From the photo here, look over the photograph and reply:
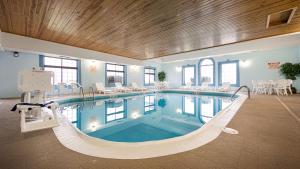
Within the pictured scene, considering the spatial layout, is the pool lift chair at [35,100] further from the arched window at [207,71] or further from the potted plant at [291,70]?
the potted plant at [291,70]

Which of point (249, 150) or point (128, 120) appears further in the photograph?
point (128, 120)

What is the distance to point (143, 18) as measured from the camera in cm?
404

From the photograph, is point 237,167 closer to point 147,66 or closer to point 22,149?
point 22,149

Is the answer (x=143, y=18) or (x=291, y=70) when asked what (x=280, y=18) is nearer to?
(x=143, y=18)

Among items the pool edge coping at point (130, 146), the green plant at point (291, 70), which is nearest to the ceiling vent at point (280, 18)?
the pool edge coping at point (130, 146)

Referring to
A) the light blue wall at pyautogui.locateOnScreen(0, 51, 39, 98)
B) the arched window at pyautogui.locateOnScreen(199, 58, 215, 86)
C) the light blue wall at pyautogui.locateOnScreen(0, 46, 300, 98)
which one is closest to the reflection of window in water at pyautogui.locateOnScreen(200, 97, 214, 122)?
the arched window at pyautogui.locateOnScreen(199, 58, 215, 86)

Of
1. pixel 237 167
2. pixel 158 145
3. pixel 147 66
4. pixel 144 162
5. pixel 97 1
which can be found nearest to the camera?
pixel 237 167

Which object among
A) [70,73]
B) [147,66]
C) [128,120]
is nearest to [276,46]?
[147,66]

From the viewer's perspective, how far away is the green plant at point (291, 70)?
8134 mm

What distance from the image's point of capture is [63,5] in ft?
11.2

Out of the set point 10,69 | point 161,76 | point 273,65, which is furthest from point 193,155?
point 161,76

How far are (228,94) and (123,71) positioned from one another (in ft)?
26.7

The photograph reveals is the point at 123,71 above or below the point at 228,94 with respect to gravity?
above

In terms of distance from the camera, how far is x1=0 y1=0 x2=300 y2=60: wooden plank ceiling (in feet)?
11.0
